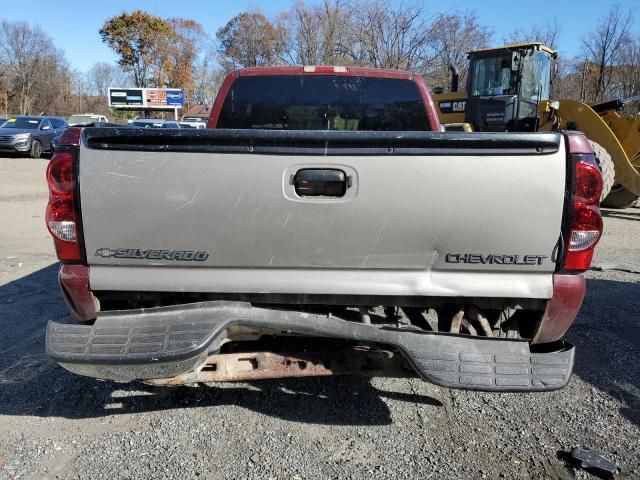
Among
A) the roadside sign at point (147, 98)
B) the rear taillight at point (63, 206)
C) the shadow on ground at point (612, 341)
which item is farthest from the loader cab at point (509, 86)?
the roadside sign at point (147, 98)

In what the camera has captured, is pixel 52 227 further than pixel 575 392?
No

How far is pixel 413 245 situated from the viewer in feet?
8.30

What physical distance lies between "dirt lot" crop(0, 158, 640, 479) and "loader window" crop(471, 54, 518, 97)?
8401 millimetres

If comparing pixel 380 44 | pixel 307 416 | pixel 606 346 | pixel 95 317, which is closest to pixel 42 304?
pixel 95 317

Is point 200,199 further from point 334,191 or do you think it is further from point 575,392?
point 575,392

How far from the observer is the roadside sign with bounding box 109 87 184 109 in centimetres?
5153

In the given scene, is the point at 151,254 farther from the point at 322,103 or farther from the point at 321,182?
the point at 322,103

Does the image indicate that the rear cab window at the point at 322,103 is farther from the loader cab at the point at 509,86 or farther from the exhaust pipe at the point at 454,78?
the exhaust pipe at the point at 454,78

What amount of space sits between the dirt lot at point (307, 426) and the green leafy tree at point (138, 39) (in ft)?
215

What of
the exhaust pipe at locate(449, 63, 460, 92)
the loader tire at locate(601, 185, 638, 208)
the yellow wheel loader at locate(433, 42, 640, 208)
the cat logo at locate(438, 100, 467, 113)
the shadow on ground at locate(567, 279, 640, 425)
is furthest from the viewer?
the cat logo at locate(438, 100, 467, 113)

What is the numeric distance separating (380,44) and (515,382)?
28689 mm

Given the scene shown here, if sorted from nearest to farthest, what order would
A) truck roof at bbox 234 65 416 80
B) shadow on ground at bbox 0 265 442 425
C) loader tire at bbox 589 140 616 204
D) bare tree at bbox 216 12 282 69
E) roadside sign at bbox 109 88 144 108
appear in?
1. shadow on ground at bbox 0 265 442 425
2. truck roof at bbox 234 65 416 80
3. loader tire at bbox 589 140 616 204
4. bare tree at bbox 216 12 282 69
5. roadside sign at bbox 109 88 144 108

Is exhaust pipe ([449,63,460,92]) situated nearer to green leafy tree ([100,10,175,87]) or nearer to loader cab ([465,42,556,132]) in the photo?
loader cab ([465,42,556,132])

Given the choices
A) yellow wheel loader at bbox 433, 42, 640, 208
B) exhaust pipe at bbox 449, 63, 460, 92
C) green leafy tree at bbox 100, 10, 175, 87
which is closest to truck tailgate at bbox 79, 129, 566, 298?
yellow wheel loader at bbox 433, 42, 640, 208
